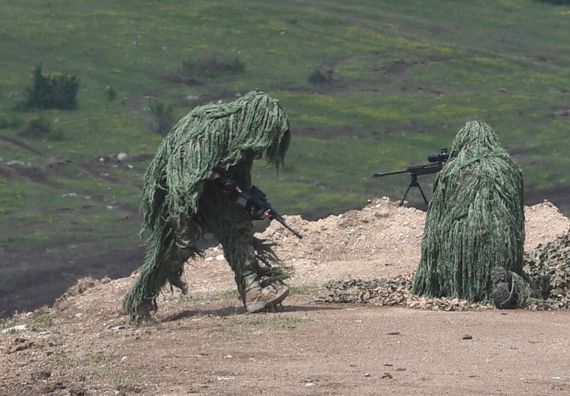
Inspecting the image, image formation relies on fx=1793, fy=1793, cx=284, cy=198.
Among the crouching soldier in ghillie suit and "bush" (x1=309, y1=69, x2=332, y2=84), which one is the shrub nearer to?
"bush" (x1=309, y1=69, x2=332, y2=84)

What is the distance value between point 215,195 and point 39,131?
27.4 metres

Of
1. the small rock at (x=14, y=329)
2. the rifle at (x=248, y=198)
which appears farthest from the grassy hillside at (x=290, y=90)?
the rifle at (x=248, y=198)

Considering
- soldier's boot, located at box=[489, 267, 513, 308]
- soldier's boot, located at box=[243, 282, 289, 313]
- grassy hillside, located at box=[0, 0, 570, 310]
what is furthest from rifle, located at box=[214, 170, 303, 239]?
grassy hillside, located at box=[0, 0, 570, 310]

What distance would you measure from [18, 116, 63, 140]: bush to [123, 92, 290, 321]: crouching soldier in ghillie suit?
87.5 ft

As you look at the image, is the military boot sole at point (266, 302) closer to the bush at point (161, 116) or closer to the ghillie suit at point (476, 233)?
the ghillie suit at point (476, 233)

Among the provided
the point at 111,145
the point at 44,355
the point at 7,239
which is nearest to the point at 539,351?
the point at 44,355

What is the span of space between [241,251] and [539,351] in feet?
10.3

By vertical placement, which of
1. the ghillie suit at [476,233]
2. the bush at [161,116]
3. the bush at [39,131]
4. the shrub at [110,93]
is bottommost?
the bush at [39,131]

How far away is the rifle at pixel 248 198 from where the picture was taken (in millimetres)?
15161

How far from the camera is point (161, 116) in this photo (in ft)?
144

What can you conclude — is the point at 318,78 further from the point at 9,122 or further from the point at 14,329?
the point at 14,329

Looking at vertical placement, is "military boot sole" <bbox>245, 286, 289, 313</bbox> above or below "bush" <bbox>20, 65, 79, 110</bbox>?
above

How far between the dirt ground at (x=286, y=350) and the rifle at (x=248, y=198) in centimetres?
87

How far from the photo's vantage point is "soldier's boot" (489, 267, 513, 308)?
15852mm
